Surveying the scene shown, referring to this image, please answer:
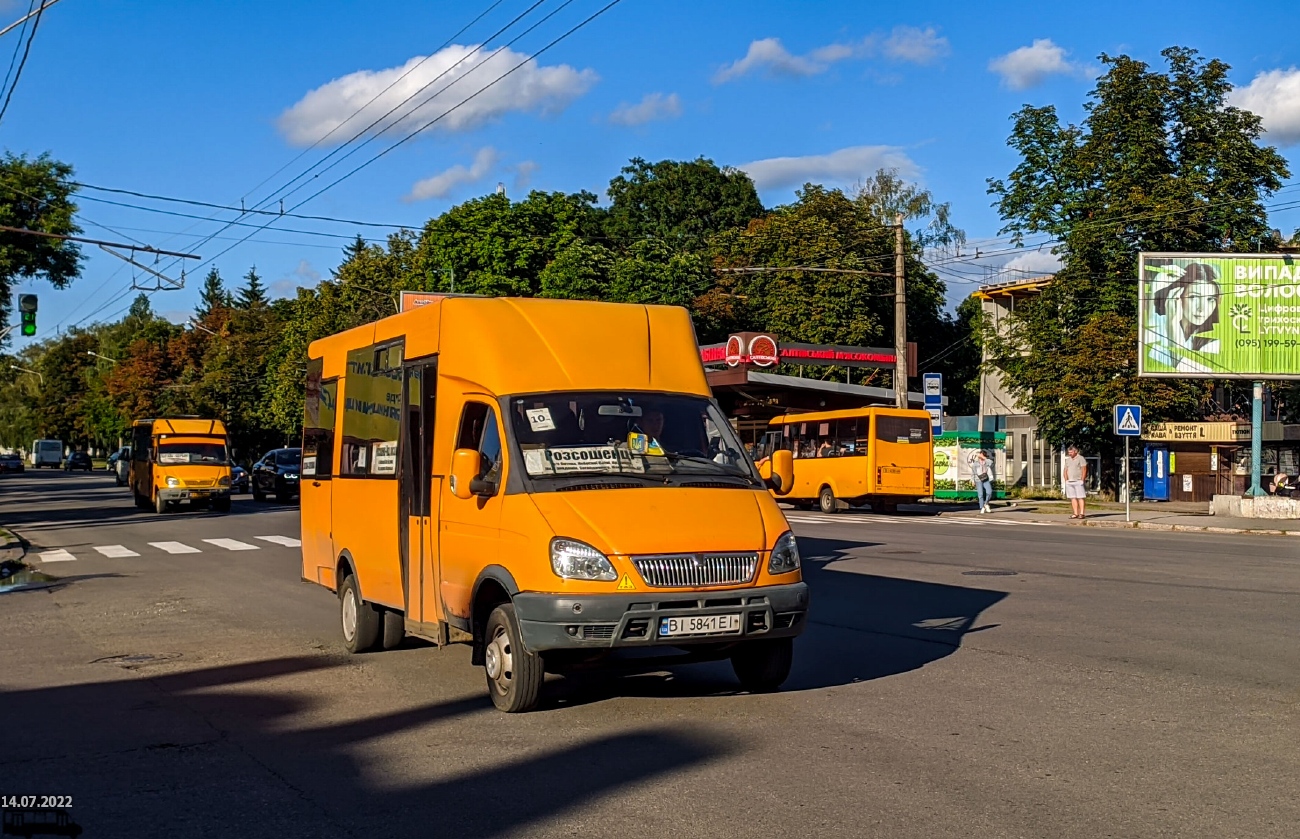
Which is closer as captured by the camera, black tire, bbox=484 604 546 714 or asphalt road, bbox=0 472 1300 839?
asphalt road, bbox=0 472 1300 839

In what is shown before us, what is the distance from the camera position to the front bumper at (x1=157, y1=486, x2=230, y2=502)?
3788 centimetres

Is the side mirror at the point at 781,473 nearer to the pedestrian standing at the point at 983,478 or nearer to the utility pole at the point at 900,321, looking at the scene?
the pedestrian standing at the point at 983,478

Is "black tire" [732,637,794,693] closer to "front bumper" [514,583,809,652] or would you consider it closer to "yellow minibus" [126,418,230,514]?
"front bumper" [514,583,809,652]

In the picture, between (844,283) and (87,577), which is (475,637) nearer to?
(87,577)

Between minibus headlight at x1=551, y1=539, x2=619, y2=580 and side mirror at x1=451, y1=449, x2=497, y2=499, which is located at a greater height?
side mirror at x1=451, y1=449, x2=497, y2=499

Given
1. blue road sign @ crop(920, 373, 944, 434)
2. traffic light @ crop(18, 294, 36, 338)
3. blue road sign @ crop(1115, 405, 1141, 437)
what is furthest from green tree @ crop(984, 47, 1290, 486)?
traffic light @ crop(18, 294, 36, 338)

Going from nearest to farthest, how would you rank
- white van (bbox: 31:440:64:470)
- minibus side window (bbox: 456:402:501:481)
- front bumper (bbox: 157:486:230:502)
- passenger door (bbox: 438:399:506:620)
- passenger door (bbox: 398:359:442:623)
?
passenger door (bbox: 438:399:506:620), minibus side window (bbox: 456:402:501:481), passenger door (bbox: 398:359:442:623), front bumper (bbox: 157:486:230:502), white van (bbox: 31:440:64:470)

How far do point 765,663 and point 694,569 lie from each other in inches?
50.1

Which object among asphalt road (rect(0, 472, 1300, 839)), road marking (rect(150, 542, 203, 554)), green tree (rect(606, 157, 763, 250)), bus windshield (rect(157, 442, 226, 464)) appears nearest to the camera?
asphalt road (rect(0, 472, 1300, 839))

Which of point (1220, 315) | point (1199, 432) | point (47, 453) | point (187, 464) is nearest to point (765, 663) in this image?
point (1220, 315)

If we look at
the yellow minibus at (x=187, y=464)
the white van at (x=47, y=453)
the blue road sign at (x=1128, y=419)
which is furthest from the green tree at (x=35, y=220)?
the white van at (x=47, y=453)

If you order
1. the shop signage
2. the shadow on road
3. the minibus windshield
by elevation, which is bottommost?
the shadow on road

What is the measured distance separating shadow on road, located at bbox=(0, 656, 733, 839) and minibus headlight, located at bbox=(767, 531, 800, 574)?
122 centimetres

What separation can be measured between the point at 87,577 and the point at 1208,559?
16915mm
